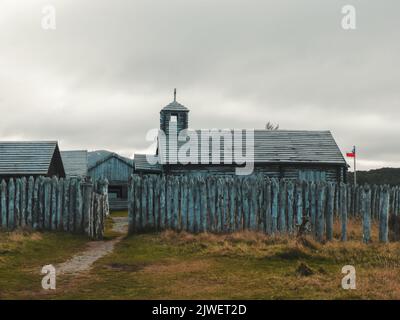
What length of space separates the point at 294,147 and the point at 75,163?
61.0 ft

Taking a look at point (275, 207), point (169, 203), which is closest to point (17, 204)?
point (169, 203)

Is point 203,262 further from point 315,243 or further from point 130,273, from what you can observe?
point 315,243

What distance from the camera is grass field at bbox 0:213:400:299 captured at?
711 centimetres

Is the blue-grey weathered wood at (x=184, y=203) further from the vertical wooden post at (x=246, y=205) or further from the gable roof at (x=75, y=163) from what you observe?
the gable roof at (x=75, y=163)

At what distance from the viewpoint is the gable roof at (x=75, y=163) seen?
34562 millimetres

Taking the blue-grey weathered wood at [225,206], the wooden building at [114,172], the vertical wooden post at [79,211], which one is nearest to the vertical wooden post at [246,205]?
the blue-grey weathered wood at [225,206]

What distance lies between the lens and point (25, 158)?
22547mm

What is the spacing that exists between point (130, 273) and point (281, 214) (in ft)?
17.7

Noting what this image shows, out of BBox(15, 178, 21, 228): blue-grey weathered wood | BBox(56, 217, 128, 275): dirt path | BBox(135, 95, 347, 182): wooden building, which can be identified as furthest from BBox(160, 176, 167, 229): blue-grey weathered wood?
BBox(135, 95, 347, 182): wooden building

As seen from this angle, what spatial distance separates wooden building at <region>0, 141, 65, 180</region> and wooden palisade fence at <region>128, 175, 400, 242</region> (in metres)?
9.75

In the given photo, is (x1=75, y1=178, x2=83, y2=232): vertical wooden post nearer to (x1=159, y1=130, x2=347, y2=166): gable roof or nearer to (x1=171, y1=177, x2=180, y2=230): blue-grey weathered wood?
(x1=171, y1=177, x2=180, y2=230): blue-grey weathered wood

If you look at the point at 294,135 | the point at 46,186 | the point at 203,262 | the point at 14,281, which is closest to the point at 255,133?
the point at 294,135

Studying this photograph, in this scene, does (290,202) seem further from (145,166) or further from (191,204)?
(145,166)

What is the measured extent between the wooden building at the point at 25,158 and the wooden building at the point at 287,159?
576 centimetres
